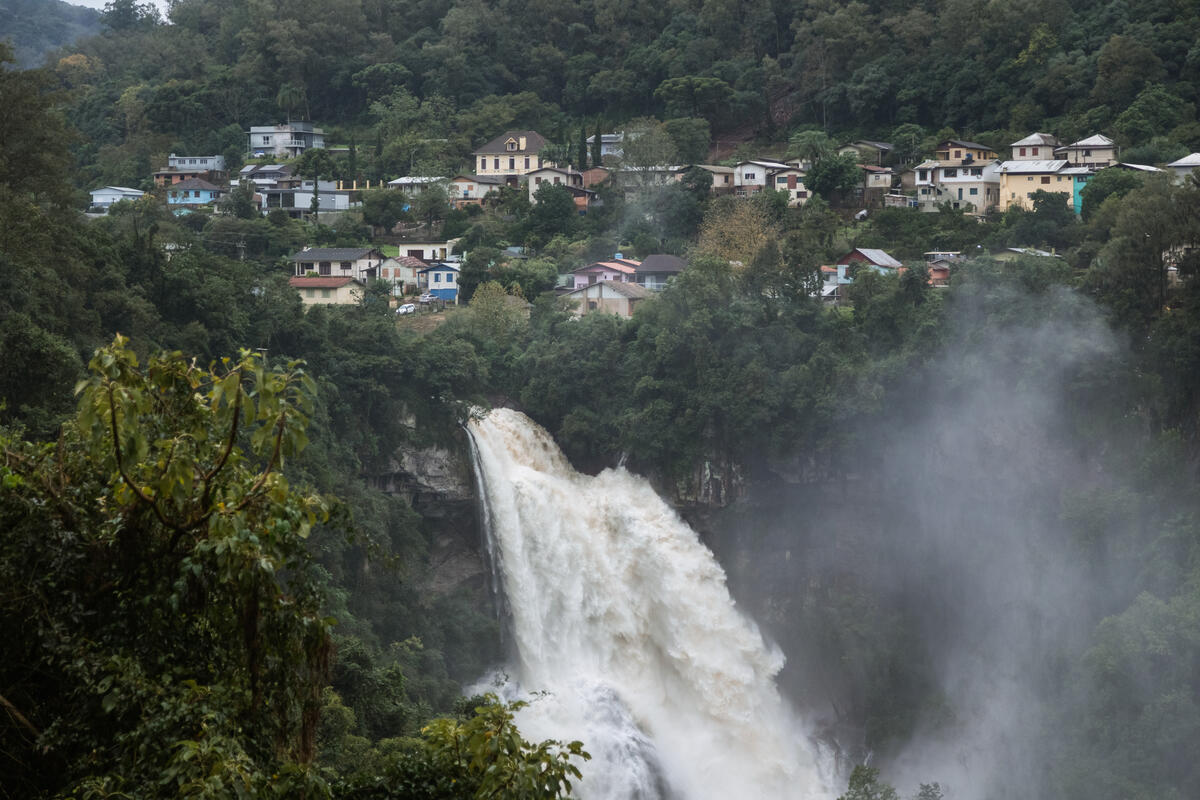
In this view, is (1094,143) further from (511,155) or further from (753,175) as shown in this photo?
(511,155)

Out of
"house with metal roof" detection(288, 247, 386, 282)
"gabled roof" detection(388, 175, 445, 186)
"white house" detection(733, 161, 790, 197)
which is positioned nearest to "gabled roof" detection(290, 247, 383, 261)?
"house with metal roof" detection(288, 247, 386, 282)

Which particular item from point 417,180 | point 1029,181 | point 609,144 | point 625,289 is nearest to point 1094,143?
point 1029,181

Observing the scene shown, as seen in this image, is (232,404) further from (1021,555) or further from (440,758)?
(1021,555)

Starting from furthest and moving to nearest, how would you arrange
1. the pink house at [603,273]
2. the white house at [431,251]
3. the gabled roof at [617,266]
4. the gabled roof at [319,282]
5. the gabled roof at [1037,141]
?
the gabled roof at [1037,141] → the white house at [431,251] → the gabled roof at [617,266] → the pink house at [603,273] → the gabled roof at [319,282]

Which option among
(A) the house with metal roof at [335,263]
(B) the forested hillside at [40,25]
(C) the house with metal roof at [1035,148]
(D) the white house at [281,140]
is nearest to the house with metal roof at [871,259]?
(C) the house with metal roof at [1035,148]

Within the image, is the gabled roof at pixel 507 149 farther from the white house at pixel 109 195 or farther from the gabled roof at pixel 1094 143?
the gabled roof at pixel 1094 143

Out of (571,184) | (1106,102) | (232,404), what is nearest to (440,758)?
(232,404)

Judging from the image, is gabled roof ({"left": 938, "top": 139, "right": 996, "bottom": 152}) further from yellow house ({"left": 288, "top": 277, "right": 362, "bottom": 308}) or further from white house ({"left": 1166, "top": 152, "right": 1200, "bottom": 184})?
yellow house ({"left": 288, "top": 277, "right": 362, "bottom": 308})
